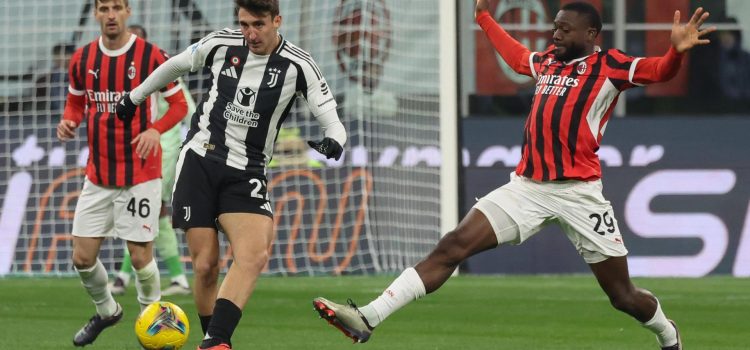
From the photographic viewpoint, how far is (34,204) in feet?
47.9

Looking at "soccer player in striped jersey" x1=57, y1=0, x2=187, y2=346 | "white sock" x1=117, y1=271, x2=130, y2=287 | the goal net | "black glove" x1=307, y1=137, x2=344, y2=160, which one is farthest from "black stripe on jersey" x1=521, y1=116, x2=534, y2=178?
the goal net

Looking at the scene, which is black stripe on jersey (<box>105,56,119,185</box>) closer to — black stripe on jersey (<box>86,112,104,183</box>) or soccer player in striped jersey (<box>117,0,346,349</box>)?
black stripe on jersey (<box>86,112,104,183</box>)

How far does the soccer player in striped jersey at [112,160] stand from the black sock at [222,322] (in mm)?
1835

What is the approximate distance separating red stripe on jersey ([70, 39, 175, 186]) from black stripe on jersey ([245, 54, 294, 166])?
1.85 m

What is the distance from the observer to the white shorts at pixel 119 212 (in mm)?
8961

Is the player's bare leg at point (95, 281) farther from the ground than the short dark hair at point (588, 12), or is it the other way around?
the short dark hair at point (588, 12)

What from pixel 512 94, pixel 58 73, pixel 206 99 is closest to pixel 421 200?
pixel 512 94

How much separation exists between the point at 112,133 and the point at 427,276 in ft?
8.93

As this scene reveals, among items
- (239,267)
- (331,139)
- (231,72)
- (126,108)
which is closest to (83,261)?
(126,108)

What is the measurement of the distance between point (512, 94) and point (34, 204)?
5153 millimetres

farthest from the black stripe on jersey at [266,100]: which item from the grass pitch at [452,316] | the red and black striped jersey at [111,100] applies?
the red and black striped jersey at [111,100]

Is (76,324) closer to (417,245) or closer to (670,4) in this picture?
(417,245)

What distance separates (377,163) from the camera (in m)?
15.1

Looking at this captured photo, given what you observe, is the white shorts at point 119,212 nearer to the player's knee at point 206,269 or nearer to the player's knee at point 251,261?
the player's knee at point 206,269
